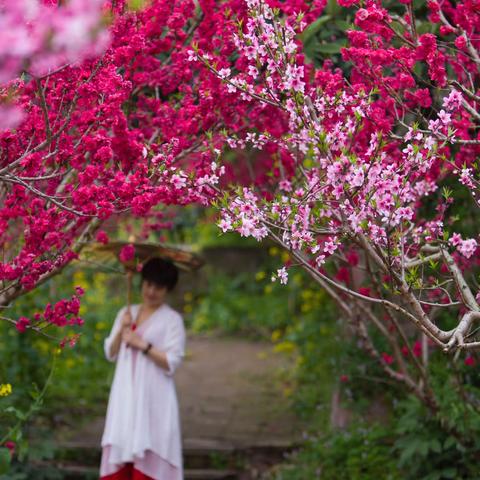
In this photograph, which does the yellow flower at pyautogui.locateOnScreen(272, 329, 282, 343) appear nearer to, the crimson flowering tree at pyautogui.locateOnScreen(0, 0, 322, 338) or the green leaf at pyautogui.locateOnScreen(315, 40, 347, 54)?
the crimson flowering tree at pyautogui.locateOnScreen(0, 0, 322, 338)

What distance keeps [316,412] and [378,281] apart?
127 inches

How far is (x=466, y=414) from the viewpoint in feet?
16.6

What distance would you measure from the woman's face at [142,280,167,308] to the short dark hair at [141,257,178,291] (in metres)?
0.02

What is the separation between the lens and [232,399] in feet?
28.2

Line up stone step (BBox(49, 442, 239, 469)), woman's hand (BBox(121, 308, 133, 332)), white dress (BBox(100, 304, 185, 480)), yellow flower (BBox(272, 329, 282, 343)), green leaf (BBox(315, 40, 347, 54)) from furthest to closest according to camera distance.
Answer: yellow flower (BBox(272, 329, 282, 343)) < stone step (BBox(49, 442, 239, 469)) < woman's hand (BBox(121, 308, 133, 332)) < white dress (BBox(100, 304, 185, 480)) < green leaf (BBox(315, 40, 347, 54))

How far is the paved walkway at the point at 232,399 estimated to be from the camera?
7281 millimetres

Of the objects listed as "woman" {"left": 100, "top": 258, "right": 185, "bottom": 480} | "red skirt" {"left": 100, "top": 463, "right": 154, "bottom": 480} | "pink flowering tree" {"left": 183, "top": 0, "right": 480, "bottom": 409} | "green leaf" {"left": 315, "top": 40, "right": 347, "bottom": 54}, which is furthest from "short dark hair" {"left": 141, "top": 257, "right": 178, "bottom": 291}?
"green leaf" {"left": 315, "top": 40, "right": 347, "bottom": 54}

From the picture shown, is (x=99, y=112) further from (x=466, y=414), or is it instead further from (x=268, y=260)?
(x=268, y=260)

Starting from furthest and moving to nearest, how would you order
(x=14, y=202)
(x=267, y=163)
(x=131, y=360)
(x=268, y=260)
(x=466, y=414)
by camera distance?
1. (x=268, y=260)
2. (x=267, y=163)
3. (x=131, y=360)
4. (x=466, y=414)
5. (x=14, y=202)

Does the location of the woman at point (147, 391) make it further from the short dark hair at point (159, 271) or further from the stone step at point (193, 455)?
the stone step at point (193, 455)

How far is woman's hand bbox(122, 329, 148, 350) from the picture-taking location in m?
5.45

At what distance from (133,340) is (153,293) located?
1.04ft

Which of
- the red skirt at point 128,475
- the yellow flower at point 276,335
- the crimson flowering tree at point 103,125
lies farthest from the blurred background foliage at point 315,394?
the crimson flowering tree at point 103,125

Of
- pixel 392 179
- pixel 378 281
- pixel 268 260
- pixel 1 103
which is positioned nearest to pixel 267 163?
pixel 378 281
